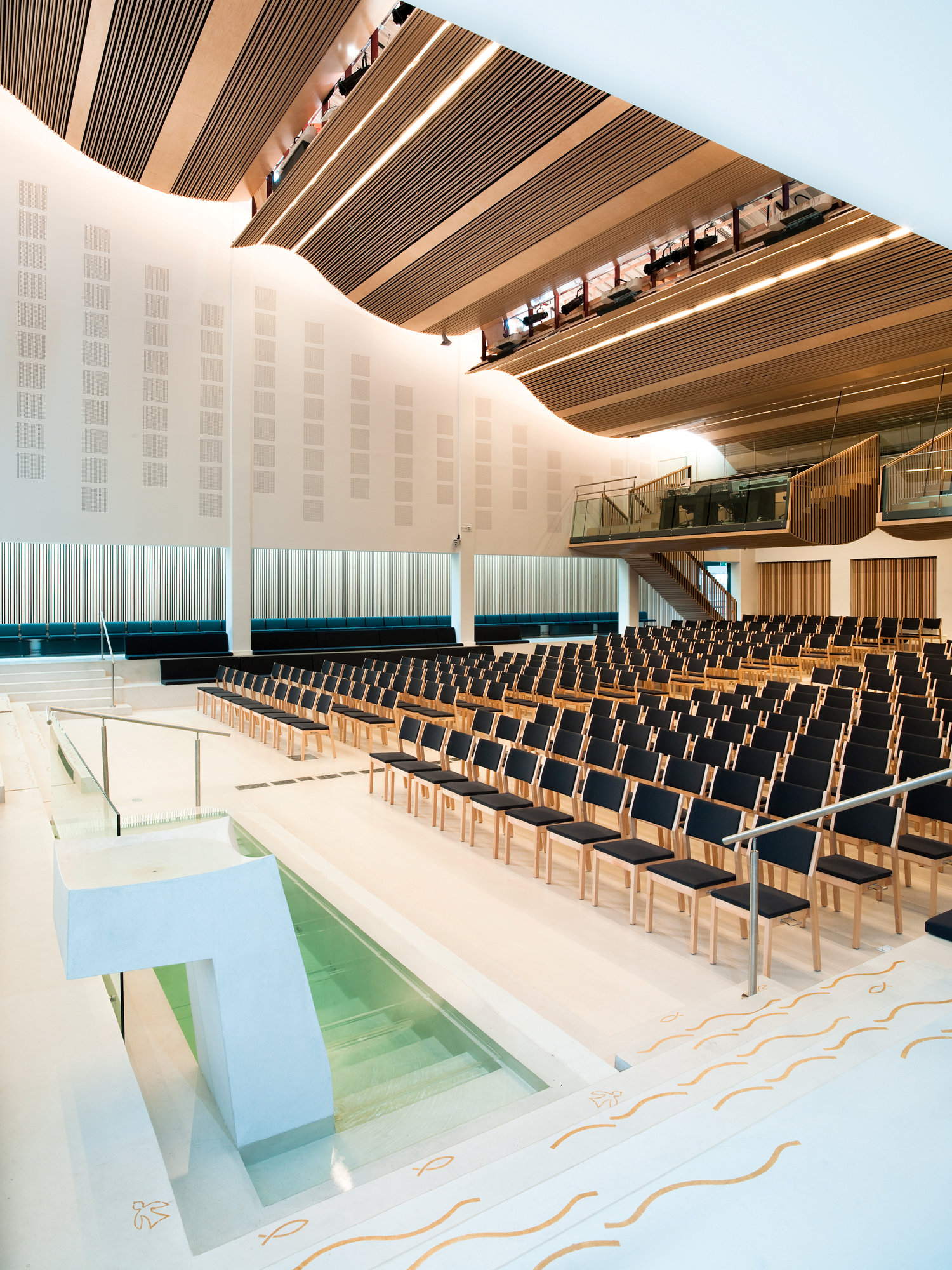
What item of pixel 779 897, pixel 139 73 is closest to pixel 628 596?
pixel 139 73

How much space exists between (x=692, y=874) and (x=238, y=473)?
13226 mm

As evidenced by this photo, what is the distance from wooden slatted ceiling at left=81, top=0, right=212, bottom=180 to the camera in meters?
8.78

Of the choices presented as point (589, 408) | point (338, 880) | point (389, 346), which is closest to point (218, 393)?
point (389, 346)

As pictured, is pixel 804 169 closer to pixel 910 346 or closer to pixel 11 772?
pixel 11 772

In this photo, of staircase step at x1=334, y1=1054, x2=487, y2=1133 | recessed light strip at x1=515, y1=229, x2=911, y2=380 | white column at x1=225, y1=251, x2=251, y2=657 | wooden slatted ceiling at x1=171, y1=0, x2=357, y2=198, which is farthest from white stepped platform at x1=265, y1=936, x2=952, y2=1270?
white column at x1=225, y1=251, x2=251, y2=657

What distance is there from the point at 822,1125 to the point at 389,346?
1723cm

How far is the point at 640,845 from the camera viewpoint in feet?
15.6

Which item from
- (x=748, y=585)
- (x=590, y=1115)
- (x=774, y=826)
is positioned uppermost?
(x=748, y=585)

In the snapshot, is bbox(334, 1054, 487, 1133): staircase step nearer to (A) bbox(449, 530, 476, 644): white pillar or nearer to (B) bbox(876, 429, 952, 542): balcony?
(B) bbox(876, 429, 952, 542): balcony

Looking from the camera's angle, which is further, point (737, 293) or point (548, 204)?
point (737, 293)

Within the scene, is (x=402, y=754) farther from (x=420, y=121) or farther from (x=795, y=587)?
(x=795, y=587)

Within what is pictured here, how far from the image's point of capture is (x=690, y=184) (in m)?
10.9

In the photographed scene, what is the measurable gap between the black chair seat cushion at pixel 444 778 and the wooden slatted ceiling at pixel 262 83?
8.48m

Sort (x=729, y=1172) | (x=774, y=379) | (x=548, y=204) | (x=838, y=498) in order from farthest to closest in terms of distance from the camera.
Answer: (x=774, y=379), (x=838, y=498), (x=548, y=204), (x=729, y=1172)
